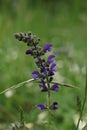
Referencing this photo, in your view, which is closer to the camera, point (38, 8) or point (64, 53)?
point (64, 53)

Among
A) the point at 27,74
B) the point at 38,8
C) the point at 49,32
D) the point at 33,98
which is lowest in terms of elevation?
the point at 33,98

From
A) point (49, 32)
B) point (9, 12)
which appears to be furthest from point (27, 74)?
point (9, 12)

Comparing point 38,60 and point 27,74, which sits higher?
point 27,74

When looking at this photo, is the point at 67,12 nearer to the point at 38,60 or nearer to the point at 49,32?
the point at 49,32

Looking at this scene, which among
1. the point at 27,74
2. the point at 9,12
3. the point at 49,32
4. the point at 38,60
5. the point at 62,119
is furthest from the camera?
the point at 9,12

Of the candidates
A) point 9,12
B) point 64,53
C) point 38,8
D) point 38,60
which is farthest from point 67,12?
point 38,60

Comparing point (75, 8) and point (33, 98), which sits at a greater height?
point (75, 8)

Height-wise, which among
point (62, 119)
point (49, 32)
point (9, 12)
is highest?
point (9, 12)

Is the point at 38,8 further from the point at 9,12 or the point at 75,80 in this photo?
the point at 75,80

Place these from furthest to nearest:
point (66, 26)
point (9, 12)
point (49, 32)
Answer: point (9, 12) → point (66, 26) → point (49, 32)
